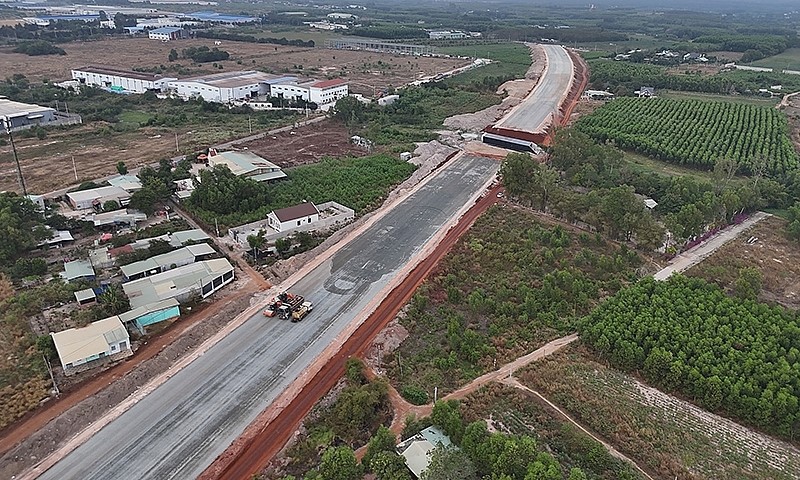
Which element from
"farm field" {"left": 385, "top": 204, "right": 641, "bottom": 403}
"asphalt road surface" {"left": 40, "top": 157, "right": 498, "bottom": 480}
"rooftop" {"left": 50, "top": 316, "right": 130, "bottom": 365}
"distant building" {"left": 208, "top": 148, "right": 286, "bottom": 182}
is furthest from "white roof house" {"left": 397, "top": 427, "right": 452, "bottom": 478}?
"distant building" {"left": 208, "top": 148, "right": 286, "bottom": 182}

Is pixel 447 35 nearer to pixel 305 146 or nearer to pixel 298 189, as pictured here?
pixel 305 146

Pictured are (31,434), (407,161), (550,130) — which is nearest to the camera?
(31,434)

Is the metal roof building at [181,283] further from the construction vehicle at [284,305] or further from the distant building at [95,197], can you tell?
the distant building at [95,197]

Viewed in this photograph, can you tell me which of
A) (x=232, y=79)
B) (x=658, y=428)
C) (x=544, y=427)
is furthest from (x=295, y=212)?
(x=232, y=79)

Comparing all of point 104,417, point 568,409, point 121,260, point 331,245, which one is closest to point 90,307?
point 121,260

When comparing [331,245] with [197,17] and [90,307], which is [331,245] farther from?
[197,17]

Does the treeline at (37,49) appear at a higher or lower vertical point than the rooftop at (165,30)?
lower

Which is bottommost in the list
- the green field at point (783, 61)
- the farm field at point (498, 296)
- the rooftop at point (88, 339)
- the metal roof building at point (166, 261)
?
the farm field at point (498, 296)

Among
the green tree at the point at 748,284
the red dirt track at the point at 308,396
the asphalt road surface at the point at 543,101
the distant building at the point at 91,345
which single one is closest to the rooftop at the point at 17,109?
the distant building at the point at 91,345
